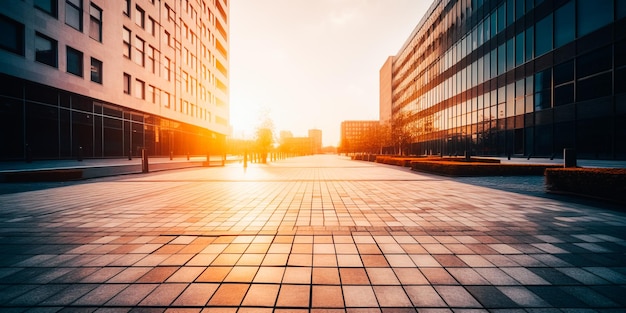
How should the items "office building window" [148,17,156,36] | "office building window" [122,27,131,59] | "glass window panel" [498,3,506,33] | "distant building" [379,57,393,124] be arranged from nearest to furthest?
"glass window panel" [498,3,506,33] < "office building window" [122,27,131,59] < "office building window" [148,17,156,36] < "distant building" [379,57,393,124]

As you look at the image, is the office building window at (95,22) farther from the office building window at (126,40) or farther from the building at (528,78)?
the building at (528,78)

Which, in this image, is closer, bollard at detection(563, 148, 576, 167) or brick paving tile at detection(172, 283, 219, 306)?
brick paving tile at detection(172, 283, 219, 306)

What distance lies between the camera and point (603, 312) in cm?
238

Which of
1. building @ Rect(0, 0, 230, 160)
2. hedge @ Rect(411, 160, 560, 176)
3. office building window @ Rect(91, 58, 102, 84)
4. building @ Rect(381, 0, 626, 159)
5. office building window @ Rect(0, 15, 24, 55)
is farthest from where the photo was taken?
office building window @ Rect(91, 58, 102, 84)

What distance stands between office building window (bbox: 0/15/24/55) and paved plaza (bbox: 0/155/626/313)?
614 inches

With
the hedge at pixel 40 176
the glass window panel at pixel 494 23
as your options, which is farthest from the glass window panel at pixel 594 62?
the hedge at pixel 40 176

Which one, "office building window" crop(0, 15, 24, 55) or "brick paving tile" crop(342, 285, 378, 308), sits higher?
"office building window" crop(0, 15, 24, 55)

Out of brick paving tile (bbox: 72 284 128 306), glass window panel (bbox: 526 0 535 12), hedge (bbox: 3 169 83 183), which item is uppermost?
glass window panel (bbox: 526 0 535 12)

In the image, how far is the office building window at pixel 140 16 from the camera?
26497 millimetres

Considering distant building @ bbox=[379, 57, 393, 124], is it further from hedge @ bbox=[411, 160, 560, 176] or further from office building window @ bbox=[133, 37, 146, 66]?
office building window @ bbox=[133, 37, 146, 66]

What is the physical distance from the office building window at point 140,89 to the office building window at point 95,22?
17.2 ft

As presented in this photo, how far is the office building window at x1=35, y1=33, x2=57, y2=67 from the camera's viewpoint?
55.8 ft

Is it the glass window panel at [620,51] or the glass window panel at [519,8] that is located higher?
the glass window panel at [519,8]

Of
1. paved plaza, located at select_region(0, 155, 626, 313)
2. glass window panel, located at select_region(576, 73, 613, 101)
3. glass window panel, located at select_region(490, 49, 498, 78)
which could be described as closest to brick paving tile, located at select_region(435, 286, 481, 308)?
paved plaza, located at select_region(0, 155, 626, 313)
